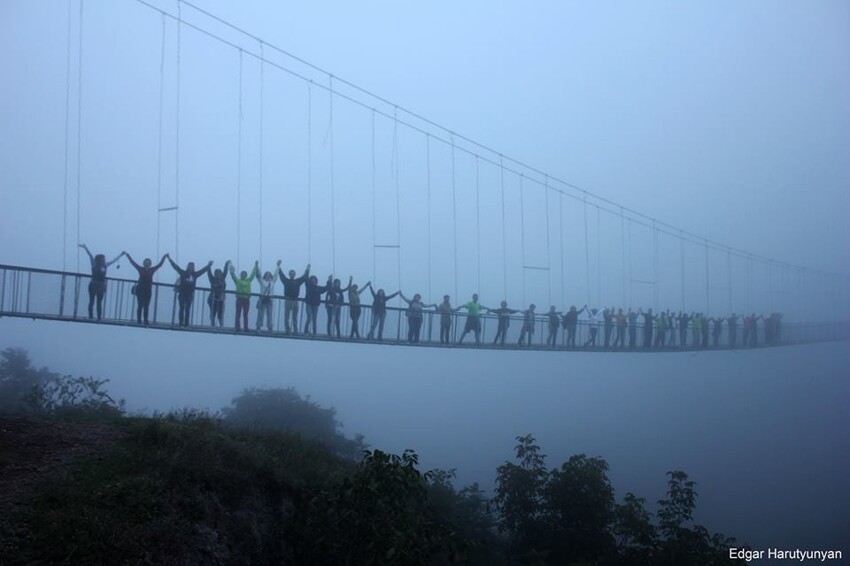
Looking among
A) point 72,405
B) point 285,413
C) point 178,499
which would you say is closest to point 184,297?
point 72,405

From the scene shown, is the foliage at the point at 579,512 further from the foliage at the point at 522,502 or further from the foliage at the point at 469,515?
the foliage at the point at 469,515

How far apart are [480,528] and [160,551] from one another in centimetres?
762

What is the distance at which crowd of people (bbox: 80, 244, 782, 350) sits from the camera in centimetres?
1254

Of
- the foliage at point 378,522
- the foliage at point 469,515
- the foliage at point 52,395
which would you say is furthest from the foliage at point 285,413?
the foliage at point 378,522

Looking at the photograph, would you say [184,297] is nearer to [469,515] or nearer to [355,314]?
[355,314]

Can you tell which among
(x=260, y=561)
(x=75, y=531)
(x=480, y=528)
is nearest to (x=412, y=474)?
(x=260, y=561)

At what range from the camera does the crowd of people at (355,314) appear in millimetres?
12539

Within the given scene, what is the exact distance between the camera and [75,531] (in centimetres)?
655

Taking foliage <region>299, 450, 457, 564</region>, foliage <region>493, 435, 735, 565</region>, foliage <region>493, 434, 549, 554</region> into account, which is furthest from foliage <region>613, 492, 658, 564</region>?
foliage <region>299, 450, 457, 564</region>

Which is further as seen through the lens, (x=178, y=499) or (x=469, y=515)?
(x=469, y=515)

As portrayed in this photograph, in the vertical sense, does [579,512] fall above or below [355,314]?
below

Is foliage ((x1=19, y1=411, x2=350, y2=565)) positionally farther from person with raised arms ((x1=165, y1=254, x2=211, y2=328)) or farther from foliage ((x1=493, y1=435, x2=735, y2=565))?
foliage ((x1=493, y1=435, x2=735, y2=565))

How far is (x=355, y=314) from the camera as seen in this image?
15.2 metres

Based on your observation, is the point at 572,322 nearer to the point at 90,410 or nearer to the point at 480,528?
the point at 480,528
